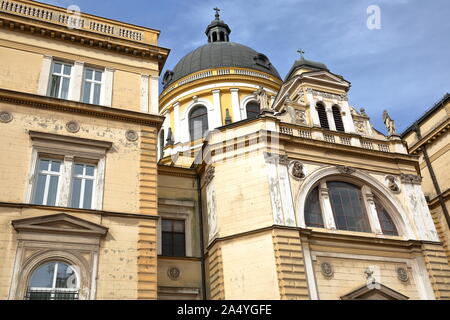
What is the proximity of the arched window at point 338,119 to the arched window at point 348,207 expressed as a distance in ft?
11.6

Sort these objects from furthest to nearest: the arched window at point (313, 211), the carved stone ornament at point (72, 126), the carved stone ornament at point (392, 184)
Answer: the carved stone ornament at point (392, 184) < the arched window at point (313, 211) < the carved stone ornament at point (72, 126)

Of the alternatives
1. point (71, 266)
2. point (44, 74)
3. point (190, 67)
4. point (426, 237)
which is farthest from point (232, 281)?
point (190, 67)

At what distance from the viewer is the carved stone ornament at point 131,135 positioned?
18.9 metres

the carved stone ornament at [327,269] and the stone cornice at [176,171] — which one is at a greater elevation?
the stone cornice at [176,171]

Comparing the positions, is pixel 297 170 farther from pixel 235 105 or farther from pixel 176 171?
pixel 235 105

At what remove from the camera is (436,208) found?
2830 centimetres

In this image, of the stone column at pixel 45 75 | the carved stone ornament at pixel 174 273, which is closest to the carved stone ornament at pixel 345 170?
the carved stone ornament at pixel 174 273

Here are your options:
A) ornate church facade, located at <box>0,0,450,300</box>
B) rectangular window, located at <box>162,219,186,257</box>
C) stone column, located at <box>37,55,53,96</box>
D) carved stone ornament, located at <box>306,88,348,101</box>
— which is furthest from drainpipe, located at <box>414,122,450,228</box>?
stone column, located at <box>37,55,53,96</box>

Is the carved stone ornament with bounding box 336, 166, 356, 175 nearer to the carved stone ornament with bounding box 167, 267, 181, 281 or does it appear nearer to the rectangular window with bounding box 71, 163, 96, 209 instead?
the carved stone ornament with bounding box 167, 267, 181, 281

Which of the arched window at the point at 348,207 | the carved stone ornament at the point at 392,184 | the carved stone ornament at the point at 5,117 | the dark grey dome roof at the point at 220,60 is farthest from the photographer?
the dark grey dome roof at the point at 220,60

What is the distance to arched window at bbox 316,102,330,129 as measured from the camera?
2493 cm

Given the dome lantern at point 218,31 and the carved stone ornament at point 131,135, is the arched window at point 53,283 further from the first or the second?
the dome lantern at point 218,31

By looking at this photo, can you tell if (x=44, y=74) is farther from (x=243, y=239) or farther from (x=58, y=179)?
(x=243, y=239)
